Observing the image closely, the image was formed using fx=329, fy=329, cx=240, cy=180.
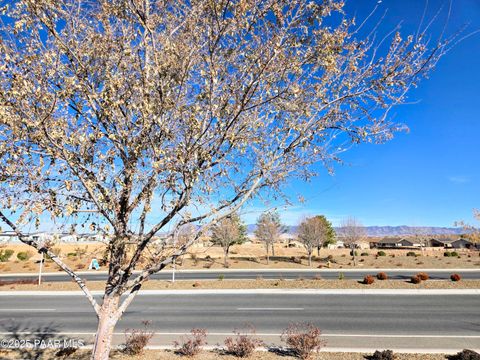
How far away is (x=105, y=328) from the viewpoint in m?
4.43

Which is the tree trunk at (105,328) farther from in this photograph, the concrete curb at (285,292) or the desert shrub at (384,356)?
the concrete curb at (285,292)

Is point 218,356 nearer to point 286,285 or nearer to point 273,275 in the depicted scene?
point 286,285

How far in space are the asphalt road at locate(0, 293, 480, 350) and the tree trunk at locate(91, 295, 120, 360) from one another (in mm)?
5923

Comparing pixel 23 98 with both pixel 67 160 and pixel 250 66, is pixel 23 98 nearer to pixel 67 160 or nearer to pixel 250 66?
pixel 67 160

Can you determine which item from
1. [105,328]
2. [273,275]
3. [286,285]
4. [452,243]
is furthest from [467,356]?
[452,243]

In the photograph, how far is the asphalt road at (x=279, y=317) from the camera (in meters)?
10.2

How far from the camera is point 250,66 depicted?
4.03 metres

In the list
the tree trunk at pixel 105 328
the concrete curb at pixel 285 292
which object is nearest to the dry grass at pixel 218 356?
the tree trunk at pixel 105 328

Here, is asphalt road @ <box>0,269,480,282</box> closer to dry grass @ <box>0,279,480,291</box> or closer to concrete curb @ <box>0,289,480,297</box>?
dry grass @ <box>0,279,480,291</box>

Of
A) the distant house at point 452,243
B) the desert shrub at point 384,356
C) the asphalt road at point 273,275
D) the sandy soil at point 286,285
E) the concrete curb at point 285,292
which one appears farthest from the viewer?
the distant house at point 452,243

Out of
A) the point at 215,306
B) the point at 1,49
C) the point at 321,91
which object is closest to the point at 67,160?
the point at 1,49

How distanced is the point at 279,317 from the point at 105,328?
10.2m

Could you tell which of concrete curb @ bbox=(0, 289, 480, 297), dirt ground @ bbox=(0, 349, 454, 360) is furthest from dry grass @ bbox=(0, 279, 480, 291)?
dirt ground @ bbox=(0, 349, 454, 360)

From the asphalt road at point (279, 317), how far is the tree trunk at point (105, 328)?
592 centimetres
